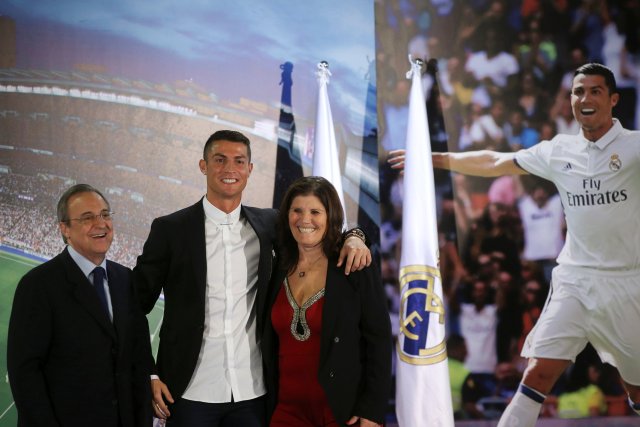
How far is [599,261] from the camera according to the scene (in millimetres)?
3877

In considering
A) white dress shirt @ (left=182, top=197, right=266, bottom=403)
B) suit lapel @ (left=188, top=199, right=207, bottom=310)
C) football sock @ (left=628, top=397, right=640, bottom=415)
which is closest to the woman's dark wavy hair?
white dress shirt @ (left=182, top=197, right=266, bottom=403)

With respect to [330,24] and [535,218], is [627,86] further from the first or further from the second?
[330,24]

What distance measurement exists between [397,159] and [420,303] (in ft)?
3.27

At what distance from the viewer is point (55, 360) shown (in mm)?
2125

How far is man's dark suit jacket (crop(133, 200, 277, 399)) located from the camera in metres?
2.46

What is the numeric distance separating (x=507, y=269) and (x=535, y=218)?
0.39 metres

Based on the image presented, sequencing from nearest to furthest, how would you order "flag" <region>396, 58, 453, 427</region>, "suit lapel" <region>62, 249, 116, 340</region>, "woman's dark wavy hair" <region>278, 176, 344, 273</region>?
"suit lapel" <region>62, 249, 116, 340</region> → "woman's dark wavy hair" <region>278, 176, 344, 273</region> → "flag" <region>396, 58, 453, 427</region>

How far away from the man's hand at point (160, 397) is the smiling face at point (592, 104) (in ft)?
10.00

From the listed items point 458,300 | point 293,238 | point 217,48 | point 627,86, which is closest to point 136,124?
point 217,48

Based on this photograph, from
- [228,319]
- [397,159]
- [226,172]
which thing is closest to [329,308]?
[228,319]

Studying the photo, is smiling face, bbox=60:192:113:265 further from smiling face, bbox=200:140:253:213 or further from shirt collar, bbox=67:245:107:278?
smiling face, bbox=200:140:253:213

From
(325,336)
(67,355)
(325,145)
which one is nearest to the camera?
(67,355)

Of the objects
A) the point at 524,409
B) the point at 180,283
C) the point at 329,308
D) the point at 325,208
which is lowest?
the point at 524,409

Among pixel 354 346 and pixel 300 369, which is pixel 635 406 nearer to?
pixel 354 346
